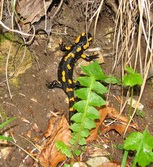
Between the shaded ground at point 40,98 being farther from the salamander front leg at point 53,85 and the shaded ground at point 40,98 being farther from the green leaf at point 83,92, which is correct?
the green leaf at point 83,92

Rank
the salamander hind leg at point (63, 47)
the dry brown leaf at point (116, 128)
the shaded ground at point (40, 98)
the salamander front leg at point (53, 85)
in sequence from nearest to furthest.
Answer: the shaded ground at point (40, 98) → the dry brown leaf at point (116, 128) → the salamander front leg at point (53, 85) → the salamander hind leg at point (63, 47)

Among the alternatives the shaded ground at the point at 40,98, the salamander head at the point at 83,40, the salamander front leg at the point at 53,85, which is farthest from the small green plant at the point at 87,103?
the salamander head at the point at 83,40

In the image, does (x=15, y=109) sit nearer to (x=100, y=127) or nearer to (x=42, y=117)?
(x=42, y=117)

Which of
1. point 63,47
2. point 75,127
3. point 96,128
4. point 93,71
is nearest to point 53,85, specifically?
point 63,47

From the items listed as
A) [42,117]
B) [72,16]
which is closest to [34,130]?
[42,117]

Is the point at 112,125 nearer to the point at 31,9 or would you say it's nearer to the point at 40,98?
the point at 40,98

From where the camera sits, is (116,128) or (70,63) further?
(70,63)
